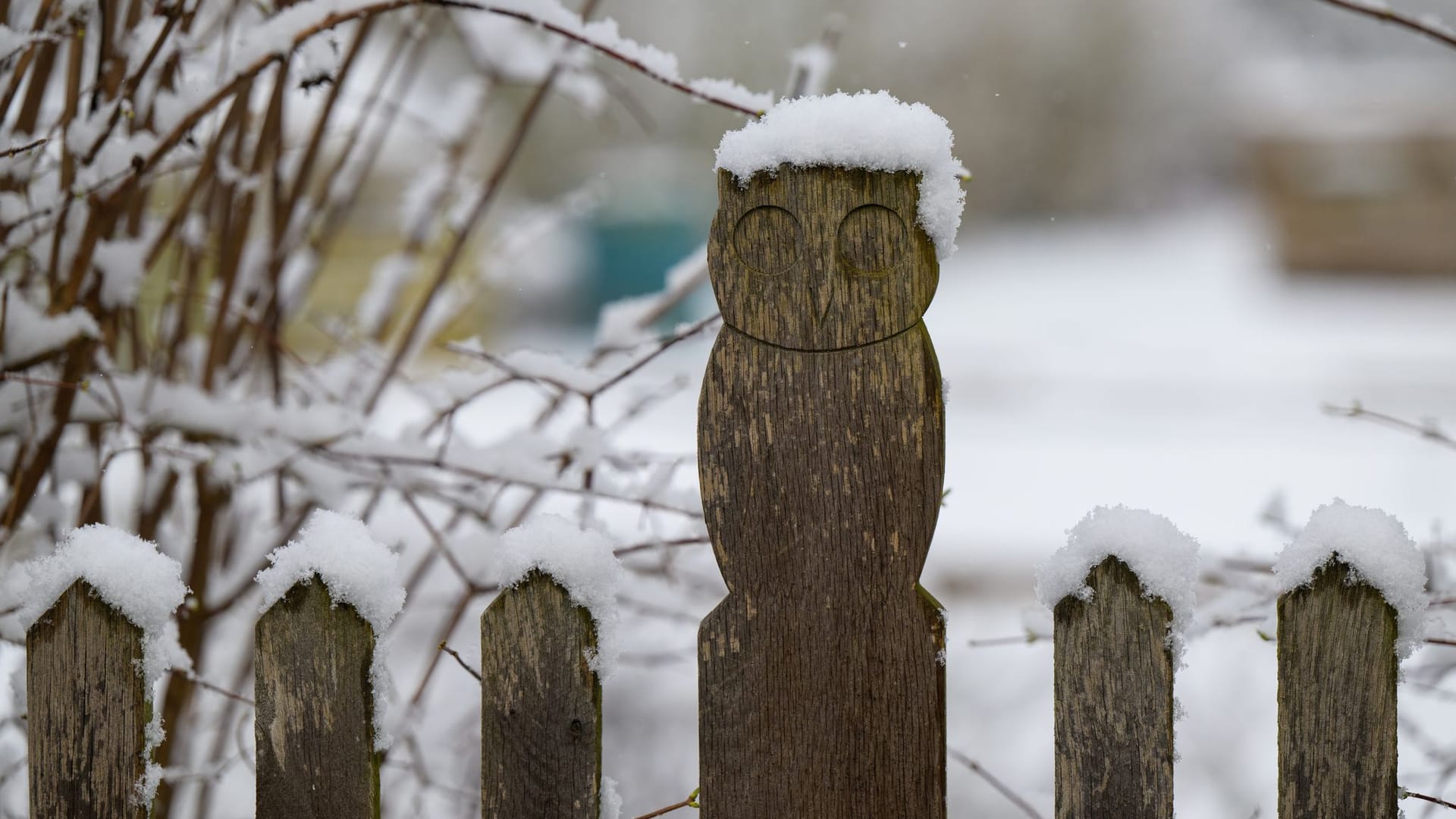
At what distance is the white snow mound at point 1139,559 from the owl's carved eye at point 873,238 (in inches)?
8.6

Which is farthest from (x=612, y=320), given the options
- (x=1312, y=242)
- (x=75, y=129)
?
(x=1312, y=242)

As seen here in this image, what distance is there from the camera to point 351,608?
81cm

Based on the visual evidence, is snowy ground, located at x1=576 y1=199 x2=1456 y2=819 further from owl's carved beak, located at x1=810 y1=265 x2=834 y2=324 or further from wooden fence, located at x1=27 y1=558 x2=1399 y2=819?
owl's carved beak, located at x1=810 y1=265 x2=834 y2=324

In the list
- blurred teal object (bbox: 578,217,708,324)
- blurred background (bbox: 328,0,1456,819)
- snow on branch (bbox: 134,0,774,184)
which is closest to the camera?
snow on branch (bbox: 134,0,774,184)

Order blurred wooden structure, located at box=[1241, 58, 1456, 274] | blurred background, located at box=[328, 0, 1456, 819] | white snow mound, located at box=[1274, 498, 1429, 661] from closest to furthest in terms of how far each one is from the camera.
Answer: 1. white snow mound, located at box=[1274, 498, 1429, 661]
2. blurred background, located at box=[328, 0, 1456, 819]
3. blurred wooden structure, located at box=[1241, 58, 1456, 274]

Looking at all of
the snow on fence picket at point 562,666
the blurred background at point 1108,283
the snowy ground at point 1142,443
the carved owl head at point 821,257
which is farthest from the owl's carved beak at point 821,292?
the snowy ground at point 1142,443

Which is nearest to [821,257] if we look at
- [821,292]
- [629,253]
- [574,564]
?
[821,292]

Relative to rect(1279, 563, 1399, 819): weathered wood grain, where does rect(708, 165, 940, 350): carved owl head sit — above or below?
above

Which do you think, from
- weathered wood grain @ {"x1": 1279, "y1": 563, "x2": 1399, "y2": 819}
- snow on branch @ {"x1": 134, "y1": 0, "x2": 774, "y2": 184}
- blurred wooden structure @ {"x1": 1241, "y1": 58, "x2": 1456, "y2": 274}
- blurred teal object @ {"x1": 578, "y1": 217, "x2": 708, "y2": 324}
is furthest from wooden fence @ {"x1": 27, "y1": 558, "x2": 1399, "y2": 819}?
blurred wooden structure @ {"x1": 1241, "y1": 58, "x2": 1456, "y2": 274}

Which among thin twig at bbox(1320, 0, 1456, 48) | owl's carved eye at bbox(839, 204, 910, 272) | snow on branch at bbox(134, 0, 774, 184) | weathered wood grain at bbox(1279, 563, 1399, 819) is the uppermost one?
thin twig at bbox(1320, 0, 1456, 48)

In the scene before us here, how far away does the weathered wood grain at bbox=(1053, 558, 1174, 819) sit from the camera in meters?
0.76

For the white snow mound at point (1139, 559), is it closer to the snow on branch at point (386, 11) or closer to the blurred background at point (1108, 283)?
the blurred background at point (1108, 283)

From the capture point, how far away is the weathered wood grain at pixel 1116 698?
765 millimetres

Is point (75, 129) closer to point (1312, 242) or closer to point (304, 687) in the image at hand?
point (304, 687)
